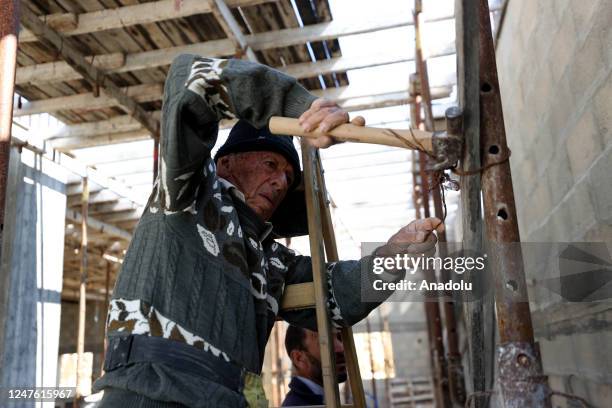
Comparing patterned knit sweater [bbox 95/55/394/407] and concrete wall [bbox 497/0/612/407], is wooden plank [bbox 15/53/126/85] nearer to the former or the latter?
concrete wall [bbox 497/0/612/407]

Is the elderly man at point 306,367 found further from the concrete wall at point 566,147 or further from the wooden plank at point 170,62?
the wooden plank at point 170,62

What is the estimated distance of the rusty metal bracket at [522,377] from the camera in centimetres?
Result: 137

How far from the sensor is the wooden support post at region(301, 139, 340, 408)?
7.03ft

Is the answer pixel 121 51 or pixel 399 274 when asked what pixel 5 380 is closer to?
pixel 121 51

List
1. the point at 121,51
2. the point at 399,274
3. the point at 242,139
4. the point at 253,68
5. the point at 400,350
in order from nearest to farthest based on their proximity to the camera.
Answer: the point at 253,68
the point at 399,274
the point at 242,139
the point at 121,51
the point at 400,350

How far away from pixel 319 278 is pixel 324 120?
34.7 inches

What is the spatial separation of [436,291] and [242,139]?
3.53ft

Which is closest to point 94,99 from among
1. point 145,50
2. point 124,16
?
point 145,50

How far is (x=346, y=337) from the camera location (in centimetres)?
245

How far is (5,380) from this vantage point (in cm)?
652

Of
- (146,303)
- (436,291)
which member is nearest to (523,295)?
(436,291)

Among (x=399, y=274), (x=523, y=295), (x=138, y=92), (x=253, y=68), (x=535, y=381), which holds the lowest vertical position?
(x=535, y=381)

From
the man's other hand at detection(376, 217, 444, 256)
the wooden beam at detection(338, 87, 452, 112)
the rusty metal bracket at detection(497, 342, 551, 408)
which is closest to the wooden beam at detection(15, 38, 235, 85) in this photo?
the wooden beam at detection(338, 87, 452, 112)

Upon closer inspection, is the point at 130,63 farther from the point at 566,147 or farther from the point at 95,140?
the point at 566,147
